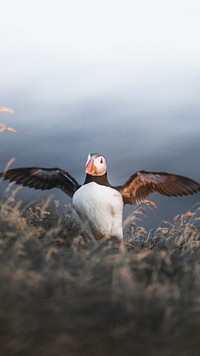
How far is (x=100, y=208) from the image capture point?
877cm

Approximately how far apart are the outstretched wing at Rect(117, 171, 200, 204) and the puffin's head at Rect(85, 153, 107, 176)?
475mm

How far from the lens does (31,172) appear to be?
955cm

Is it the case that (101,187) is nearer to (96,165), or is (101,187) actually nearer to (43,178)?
(96,165)

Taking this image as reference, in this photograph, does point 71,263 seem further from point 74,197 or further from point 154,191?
point 154,191

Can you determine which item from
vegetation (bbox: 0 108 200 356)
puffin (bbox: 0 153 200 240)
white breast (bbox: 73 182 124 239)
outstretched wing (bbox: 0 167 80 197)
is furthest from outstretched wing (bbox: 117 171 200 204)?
vegetation (bbox: 0 108 200 356)

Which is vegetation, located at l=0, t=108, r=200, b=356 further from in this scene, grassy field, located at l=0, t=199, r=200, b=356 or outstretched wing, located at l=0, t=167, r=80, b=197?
outstretched wing, located at l=0, t=167, r=80, b=197

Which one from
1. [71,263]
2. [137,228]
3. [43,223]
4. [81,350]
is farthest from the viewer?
[137,228]

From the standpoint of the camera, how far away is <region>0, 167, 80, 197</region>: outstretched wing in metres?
9.48

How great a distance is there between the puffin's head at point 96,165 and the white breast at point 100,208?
0.17 meters

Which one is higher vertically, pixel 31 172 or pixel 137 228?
pixel 31 172

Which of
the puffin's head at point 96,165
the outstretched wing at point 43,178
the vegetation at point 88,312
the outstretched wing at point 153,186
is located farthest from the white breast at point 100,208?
the vegetation at point 88,312

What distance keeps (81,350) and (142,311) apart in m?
0.52

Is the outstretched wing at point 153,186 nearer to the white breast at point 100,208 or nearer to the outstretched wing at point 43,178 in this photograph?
the white breast at point 100,208

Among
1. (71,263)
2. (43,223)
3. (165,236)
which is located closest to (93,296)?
(71,263)
